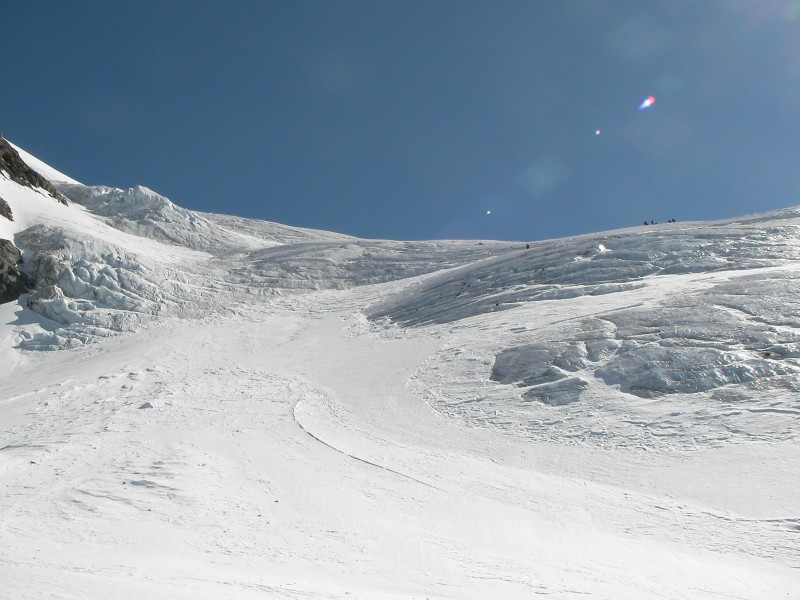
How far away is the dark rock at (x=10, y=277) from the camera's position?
31.2 m

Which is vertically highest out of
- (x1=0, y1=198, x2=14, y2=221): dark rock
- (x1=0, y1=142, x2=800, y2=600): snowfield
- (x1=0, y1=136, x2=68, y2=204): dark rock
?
(x1=0, y1=136, x2=68, y2=204): dark rock

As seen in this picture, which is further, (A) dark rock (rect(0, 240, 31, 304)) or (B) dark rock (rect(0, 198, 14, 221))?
(B) dark rock (rect(0, 198, 14, 221))

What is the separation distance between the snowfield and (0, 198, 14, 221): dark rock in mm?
5876

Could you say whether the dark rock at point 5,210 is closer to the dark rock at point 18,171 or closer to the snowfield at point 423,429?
the snowfield at point 423,429

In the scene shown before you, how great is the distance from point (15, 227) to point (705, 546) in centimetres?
4103

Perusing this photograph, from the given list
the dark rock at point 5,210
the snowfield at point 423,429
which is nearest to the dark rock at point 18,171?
the dark rock at point 5,210

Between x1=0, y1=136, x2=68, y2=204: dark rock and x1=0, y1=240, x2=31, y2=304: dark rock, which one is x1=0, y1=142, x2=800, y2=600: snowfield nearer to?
x1=0, y1=240, x2=31, y2=304: dark rock

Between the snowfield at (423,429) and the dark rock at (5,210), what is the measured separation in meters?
5.88

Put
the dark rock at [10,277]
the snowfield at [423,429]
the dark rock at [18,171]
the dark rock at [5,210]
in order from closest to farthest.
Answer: the snowfield at [423,429], the dark rock at [10,277], the dark rock at [5,210], the dark rock at [18,171]

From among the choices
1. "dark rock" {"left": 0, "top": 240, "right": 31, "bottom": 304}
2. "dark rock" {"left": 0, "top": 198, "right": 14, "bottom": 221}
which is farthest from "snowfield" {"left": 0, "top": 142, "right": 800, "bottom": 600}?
"dark rock" {"left": 0, "top": 198, "right": 14, "bottom": 221}

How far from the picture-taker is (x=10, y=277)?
105ft

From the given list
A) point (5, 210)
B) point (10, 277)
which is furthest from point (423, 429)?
point (5, 210)

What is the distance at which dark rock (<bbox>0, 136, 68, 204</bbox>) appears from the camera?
46353mm

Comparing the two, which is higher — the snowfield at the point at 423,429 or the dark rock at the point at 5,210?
the dark rock at the point at 5,210
